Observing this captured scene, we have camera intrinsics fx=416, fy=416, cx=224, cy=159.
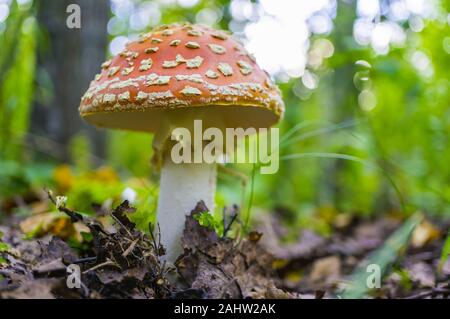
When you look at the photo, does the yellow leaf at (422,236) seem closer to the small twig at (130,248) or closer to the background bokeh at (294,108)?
the background bokeh at (294,108)

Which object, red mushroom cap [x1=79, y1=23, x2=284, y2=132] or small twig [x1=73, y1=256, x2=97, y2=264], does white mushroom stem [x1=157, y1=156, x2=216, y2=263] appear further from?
small twig [x1=73, y1=256, x2=97, y2=264]

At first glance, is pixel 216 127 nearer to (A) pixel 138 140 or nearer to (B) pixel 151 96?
(B) pixel 151 96

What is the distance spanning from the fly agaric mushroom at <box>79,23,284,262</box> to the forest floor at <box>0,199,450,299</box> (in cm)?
22

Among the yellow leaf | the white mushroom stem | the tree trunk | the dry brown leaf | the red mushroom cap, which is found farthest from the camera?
the tree trunk

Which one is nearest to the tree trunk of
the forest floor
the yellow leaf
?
the forest floor

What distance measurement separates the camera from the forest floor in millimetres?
1545

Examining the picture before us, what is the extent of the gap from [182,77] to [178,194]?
742 mm

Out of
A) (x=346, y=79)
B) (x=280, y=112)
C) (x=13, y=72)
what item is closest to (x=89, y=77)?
(x=13, y=72)

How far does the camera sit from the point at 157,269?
177 cm

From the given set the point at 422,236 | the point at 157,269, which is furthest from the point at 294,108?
the point at 157,269

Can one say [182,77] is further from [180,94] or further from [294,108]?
[294,108]

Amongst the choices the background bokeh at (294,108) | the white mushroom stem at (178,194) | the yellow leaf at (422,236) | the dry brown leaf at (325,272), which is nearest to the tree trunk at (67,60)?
the background bokeh at (294,108)

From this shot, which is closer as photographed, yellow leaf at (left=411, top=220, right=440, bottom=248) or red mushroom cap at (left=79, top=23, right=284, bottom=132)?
red mushroom cap at (left=79, top=23, right=284, bottom=132)

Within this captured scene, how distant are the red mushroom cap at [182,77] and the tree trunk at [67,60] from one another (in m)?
4.13
